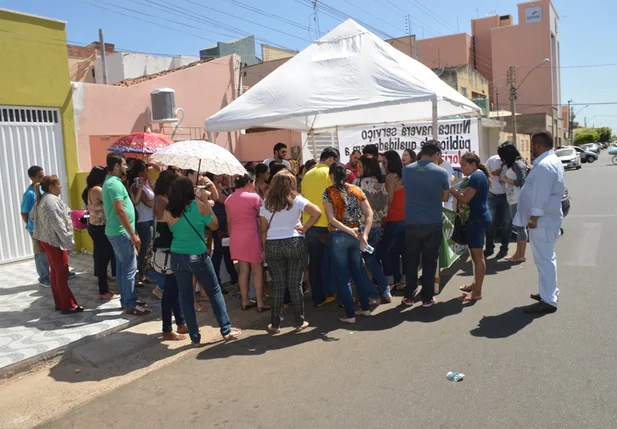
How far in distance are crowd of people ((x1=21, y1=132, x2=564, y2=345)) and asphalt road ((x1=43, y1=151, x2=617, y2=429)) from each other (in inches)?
15.1

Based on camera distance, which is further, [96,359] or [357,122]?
[357,122]

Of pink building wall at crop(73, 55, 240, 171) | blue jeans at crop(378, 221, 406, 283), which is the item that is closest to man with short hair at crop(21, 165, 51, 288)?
pink building wall at crop(73, 55, 240, 171)

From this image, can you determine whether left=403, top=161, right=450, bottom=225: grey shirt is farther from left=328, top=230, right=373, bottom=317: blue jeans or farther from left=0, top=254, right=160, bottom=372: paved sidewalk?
left=0, top=254, right=160, bottom=372: paved sidewalk

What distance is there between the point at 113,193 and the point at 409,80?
433 cm

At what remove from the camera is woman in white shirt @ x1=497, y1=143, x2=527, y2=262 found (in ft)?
27.6

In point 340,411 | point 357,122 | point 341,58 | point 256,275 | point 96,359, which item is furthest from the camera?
point 357,122

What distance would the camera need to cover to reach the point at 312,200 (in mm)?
6312

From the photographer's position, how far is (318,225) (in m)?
6.21

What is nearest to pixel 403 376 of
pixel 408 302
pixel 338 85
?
pixel 408 302

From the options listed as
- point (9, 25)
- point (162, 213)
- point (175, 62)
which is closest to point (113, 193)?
point (162, 213)

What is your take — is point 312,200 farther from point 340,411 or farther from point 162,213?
point 340,411

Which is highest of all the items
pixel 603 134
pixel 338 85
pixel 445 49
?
pixel 445 49

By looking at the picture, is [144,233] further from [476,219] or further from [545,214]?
[545,214]

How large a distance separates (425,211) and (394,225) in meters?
0.86
